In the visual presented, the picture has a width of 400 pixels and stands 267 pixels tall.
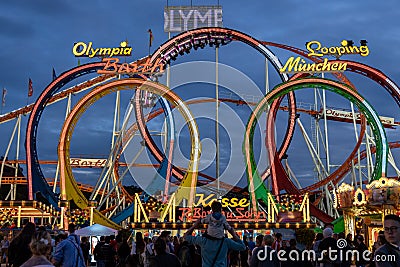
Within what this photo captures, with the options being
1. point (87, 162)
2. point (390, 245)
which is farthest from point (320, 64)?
point (87, 162)

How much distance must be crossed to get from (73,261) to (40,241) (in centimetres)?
313

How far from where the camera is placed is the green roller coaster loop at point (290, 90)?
23.1 meters

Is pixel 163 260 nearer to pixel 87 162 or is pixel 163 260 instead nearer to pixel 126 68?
pixel 126 68

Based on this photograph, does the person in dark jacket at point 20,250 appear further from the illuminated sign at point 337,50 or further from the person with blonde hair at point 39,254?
the illuminated sign at point 337,50

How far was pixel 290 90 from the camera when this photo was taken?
24.6 m

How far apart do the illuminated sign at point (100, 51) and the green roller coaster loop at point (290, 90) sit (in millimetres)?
8189

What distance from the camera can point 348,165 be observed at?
3116 cm

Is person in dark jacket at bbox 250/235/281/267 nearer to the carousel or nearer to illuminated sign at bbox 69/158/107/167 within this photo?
the carousel

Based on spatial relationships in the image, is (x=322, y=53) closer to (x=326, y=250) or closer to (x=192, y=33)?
(x=192, y=33)

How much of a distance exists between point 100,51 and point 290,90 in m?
10.2

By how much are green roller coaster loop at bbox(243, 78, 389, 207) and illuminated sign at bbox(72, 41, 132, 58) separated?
8189 millimetres

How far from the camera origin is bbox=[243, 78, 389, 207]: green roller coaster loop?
2306cm

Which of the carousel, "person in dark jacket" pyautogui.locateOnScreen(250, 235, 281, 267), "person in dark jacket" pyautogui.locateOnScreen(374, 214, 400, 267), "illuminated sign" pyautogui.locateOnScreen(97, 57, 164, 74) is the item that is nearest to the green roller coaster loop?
the carousel

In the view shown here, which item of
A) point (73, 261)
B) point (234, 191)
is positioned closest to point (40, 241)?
point (73, 261)
